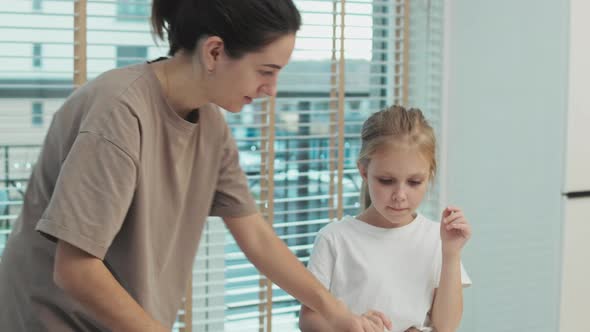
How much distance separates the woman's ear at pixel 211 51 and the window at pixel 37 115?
0.92 m

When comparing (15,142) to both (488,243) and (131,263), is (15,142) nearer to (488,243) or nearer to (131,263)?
(131,263)

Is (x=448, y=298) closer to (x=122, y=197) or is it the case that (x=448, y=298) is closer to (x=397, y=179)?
(x=397, y=179)

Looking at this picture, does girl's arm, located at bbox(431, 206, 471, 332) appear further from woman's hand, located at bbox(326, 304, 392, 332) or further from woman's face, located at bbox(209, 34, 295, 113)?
woman's face, located at bbox(209, 34, 295, 113)

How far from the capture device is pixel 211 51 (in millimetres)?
1142

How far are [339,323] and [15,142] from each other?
3.37 feet

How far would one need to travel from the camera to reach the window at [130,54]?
6.66 feet

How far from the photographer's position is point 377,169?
5.26 ft

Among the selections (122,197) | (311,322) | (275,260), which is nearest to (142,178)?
(122,197)

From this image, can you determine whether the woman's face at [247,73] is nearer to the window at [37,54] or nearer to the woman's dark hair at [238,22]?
the woman's dark hair at [238,22]

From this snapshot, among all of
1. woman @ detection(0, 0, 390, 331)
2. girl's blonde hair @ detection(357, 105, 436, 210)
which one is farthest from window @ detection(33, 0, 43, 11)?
girl's blonde hair @ detection(357, 105, 436, 210)

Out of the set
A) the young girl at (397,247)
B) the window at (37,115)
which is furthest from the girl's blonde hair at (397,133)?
the window at (37,115)

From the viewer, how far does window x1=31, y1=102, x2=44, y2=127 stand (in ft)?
6.28

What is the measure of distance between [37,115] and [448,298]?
1.11 metres

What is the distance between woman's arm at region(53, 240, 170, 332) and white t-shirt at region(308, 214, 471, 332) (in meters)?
0.63
